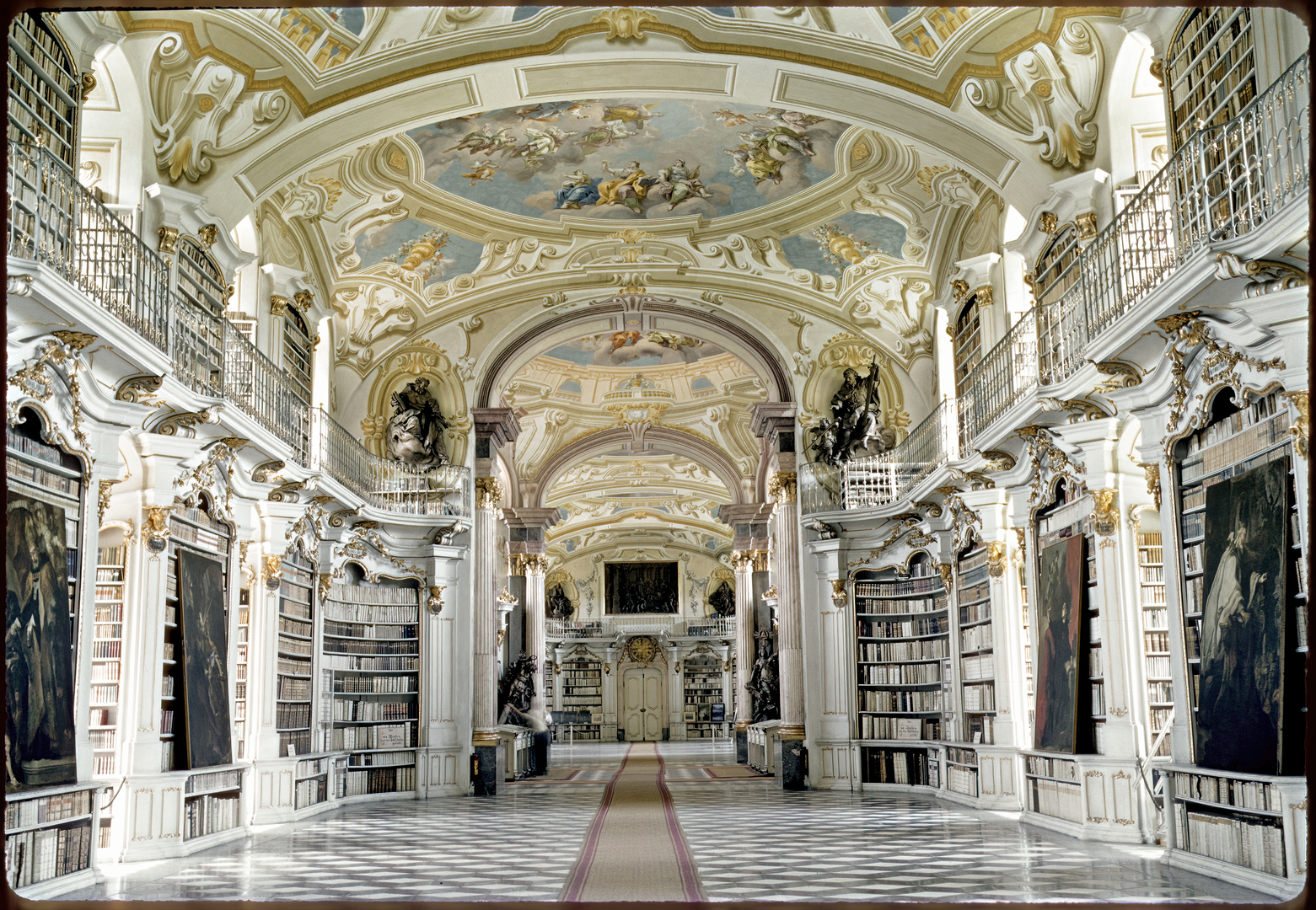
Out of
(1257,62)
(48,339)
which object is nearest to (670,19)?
(1257,62)

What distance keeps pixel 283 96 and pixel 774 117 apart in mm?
4996

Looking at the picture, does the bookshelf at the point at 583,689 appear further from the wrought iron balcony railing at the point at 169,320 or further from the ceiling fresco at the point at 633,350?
the wrought iron balcony railing at the point at 169,320

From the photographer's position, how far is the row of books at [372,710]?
1534cm

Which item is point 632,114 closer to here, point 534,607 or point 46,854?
point 46,854

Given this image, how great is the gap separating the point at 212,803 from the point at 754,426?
9.85 meters

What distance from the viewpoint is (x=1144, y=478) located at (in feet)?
32.9

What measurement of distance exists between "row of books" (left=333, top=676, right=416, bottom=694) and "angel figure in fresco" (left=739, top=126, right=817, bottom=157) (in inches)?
328

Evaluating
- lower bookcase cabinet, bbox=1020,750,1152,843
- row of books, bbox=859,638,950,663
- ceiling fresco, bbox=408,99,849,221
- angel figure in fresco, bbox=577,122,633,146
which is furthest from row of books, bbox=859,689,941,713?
angel figure in fresco, bbox=577,122,633,146

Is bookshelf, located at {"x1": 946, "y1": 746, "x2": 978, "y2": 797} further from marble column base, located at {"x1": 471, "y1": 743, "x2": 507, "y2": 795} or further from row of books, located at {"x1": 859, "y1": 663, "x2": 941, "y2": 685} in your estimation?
marble column base, located at {"x1": 471, "y1": 743, "x2": 507, "y2": 795}

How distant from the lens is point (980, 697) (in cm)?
1362

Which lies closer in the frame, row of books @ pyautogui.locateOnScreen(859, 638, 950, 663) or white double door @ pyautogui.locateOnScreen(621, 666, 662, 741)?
row of books @ pyautogui.locateOnScreen(859, 638, 950, 663)

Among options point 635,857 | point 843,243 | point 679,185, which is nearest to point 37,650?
point 635,857

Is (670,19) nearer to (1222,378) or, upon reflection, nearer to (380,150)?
(380,150)

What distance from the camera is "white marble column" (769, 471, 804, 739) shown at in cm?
1659
